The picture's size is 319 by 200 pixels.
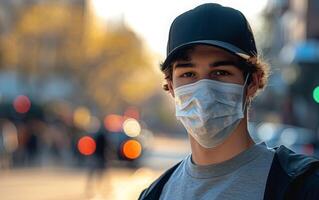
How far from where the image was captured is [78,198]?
17891 mm

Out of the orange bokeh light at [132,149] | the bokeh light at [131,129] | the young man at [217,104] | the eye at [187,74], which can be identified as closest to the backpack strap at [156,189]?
the young man at [217,104]

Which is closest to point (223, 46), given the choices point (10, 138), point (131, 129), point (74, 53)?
point (10, 138)

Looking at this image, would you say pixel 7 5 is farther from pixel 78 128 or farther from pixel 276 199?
pixel 276 199

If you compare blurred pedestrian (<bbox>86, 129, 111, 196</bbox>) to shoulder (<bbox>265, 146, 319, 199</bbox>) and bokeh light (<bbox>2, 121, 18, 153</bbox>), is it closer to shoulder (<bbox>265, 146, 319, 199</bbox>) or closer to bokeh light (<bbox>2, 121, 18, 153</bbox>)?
bokeh light (<bbox>2, 121, 18, 153</bbox>)

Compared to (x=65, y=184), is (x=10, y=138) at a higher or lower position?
higher

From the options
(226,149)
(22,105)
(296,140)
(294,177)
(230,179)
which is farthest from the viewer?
(22,105)

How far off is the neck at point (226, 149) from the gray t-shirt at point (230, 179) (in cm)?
3

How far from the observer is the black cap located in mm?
2936

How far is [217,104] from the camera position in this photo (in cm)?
303

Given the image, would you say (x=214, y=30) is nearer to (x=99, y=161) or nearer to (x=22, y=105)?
(x=99, y=161)

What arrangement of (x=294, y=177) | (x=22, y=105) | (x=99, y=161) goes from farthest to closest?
1. (x=22, y=105)
2. (x=99, y=161)
3. (x=294, y=177)

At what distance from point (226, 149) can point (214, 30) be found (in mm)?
436

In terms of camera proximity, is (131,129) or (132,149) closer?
(132,149)

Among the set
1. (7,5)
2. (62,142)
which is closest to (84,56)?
(7,5)
